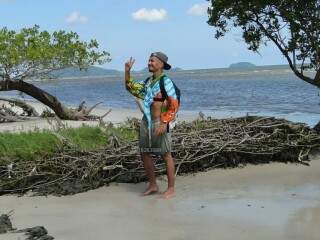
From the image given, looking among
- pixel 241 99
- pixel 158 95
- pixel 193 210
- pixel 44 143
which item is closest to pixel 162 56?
pixel 158 95

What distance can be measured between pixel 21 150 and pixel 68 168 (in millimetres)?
801

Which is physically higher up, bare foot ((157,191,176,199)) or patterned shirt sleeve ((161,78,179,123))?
patterned shirt sleeve ((161,78,179,123))

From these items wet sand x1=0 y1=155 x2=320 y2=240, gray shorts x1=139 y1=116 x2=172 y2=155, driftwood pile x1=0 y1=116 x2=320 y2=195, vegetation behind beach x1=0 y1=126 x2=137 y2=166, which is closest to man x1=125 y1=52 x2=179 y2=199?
gray shorts x1=139 y1=116 x2=172 y2=155

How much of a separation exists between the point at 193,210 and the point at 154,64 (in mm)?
1821

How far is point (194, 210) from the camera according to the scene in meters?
5.43

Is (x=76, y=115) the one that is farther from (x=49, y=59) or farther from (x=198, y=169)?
(x=198, y=169)

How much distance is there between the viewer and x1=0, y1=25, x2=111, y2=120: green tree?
42.8 feet

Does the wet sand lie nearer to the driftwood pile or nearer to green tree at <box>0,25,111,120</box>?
the driftwood pile

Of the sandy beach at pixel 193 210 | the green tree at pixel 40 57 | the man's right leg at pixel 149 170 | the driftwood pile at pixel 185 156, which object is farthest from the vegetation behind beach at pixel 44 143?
the green tree at pixel 40 57

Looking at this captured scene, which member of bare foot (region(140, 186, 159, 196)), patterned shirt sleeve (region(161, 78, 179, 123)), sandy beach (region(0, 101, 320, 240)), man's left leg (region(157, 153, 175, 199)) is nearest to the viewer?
sandy beach (region(0, 101, 320, 240))

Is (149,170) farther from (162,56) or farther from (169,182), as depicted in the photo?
(162,56)

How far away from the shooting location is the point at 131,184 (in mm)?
6898

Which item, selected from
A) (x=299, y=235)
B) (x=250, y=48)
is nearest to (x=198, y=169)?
(x=299, y=235)

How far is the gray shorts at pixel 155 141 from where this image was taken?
6.08 meters
